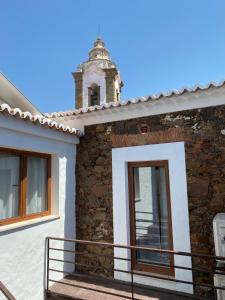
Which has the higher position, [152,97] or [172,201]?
[152,97]

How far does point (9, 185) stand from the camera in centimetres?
448

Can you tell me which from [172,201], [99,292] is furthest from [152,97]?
[99,292]

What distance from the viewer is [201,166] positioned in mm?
4715

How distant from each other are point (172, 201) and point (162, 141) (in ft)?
4.43

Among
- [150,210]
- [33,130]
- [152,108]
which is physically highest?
[152,108]

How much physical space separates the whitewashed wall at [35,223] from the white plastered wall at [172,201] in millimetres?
1227

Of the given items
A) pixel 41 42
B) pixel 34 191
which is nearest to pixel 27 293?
pixel 34 191

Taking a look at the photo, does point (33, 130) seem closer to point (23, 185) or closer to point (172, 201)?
point (23, 185)

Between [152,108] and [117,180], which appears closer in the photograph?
[152,108]

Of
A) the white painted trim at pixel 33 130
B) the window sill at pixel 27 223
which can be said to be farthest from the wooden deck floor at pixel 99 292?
the white painted trim at pixel 33 130

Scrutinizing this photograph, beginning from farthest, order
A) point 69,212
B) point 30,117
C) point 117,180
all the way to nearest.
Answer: point 69,212
point 117,180
point 30,117

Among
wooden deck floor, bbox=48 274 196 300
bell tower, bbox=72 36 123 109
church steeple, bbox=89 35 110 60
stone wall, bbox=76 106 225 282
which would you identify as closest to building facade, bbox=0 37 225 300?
stone wall, bbox=76 106 225 282

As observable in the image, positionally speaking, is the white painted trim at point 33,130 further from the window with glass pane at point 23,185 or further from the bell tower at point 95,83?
the bell tower at point 95,83

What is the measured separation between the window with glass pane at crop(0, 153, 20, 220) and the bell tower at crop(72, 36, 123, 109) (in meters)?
11.3
